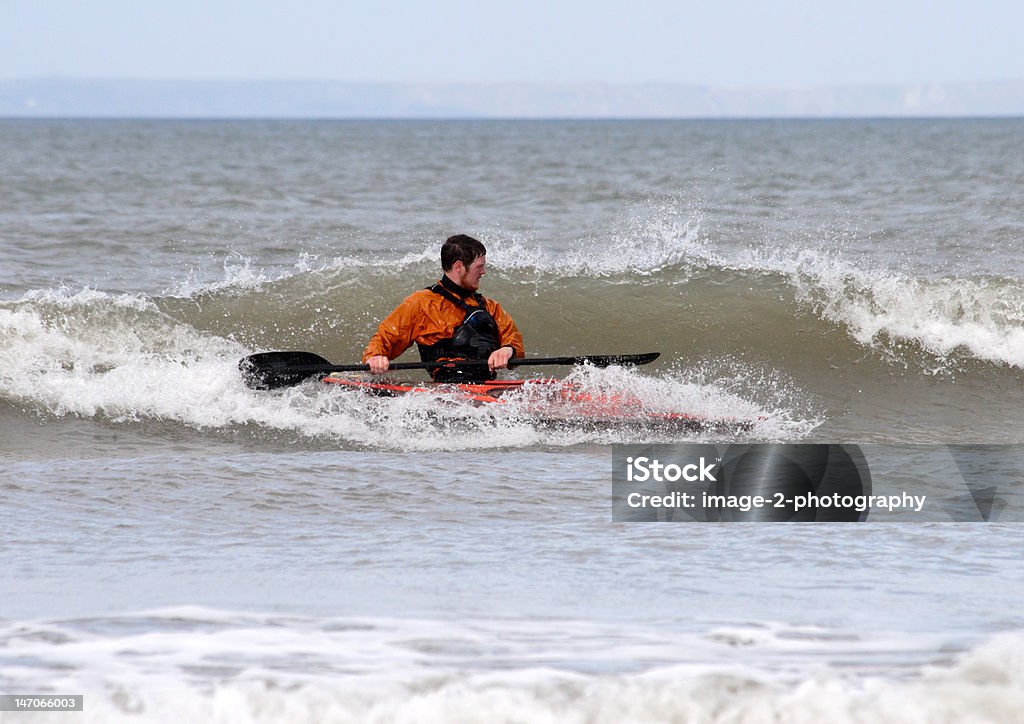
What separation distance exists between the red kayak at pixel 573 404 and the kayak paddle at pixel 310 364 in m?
0.14

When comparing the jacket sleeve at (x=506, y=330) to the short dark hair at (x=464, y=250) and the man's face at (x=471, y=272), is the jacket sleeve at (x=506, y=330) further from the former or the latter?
the short dark hair at (x=464, y=250)

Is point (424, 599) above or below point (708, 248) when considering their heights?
below

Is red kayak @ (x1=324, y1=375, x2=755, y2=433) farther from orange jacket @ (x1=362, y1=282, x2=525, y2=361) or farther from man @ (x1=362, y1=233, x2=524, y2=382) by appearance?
orange jacket @ (x1=362, y1=282, x2=525, y2=361)

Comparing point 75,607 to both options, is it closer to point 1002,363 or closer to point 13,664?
point 13,664

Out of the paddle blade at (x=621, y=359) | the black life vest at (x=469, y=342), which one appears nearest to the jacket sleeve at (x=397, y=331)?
the black life vest at (x=469, y=342)

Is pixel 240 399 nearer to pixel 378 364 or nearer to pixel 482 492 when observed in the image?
pixel 378 364

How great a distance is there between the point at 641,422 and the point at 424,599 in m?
3.41

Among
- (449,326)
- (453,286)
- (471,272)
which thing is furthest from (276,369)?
(471,272)

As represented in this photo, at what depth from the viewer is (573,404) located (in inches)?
273

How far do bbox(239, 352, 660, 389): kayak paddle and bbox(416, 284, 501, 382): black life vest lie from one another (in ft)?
0.32

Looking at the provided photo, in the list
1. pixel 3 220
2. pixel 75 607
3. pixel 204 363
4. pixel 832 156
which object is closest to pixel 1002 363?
pixel 204 363

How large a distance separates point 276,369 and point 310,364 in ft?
0.86

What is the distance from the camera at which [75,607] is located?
362cm

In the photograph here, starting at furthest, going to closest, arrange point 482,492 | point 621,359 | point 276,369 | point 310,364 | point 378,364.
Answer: point 310,364 < point 276,369 < point 621,359 < point 378,364 < point 482,492
